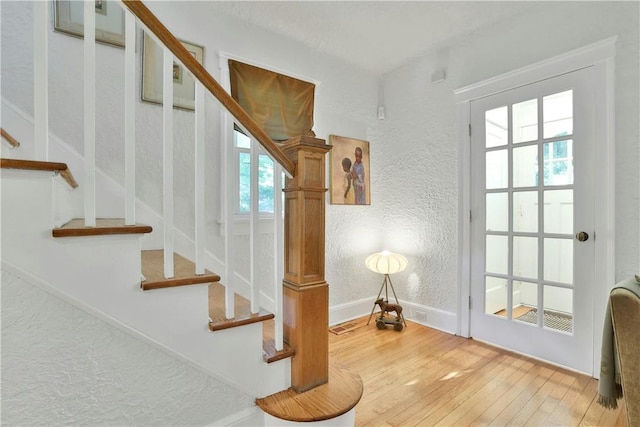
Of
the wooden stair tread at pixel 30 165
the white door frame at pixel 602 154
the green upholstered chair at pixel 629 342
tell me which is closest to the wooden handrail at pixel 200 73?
the wooden stair tread at pixel 30 165

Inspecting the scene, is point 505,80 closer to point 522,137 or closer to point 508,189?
point 522,137

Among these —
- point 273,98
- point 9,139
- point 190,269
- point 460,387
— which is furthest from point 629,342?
point 9,139

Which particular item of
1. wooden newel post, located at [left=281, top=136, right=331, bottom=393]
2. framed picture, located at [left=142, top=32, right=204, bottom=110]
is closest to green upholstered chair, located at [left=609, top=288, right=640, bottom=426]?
wooden newel post, located at [left=281, top=136, right=331, bottom=393]

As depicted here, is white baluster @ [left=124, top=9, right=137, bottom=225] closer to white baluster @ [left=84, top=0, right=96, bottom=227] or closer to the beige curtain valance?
white baluster @ [left=84, top=0, right=96, bottom=227]

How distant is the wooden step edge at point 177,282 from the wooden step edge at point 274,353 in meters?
0.45

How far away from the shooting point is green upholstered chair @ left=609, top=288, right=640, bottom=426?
1.00 meters

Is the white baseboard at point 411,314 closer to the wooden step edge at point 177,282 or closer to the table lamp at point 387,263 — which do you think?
the table lamp at point 387,263

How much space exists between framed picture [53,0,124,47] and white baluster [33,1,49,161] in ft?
3.65

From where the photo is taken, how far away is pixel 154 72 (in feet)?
6.89

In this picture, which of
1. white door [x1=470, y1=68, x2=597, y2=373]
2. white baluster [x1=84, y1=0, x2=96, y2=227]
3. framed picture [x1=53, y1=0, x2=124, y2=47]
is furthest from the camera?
white door [x1=470, y1=68, x2=597, y2=373]

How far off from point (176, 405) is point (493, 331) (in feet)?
7.89

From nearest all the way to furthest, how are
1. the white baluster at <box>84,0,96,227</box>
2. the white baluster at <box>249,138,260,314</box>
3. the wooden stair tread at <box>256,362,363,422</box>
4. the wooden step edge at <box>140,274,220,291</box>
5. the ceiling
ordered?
the white baluster at <box>84,0,96,227</box>, the wooden step edge at <box>140,274,220,291</box>, the wooden stair tread at <box>256,362,363,422</box>, the white baluster at <box>249,138,260,314</box>, the ceiling

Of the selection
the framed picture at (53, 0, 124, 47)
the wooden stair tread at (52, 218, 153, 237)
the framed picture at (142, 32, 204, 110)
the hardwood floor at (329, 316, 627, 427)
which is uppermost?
the framed picture at (53, 0, 124, 47)

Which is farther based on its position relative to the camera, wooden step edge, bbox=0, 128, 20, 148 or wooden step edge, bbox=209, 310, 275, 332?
wooden step edge, bbox=0, 128, 20, 148
